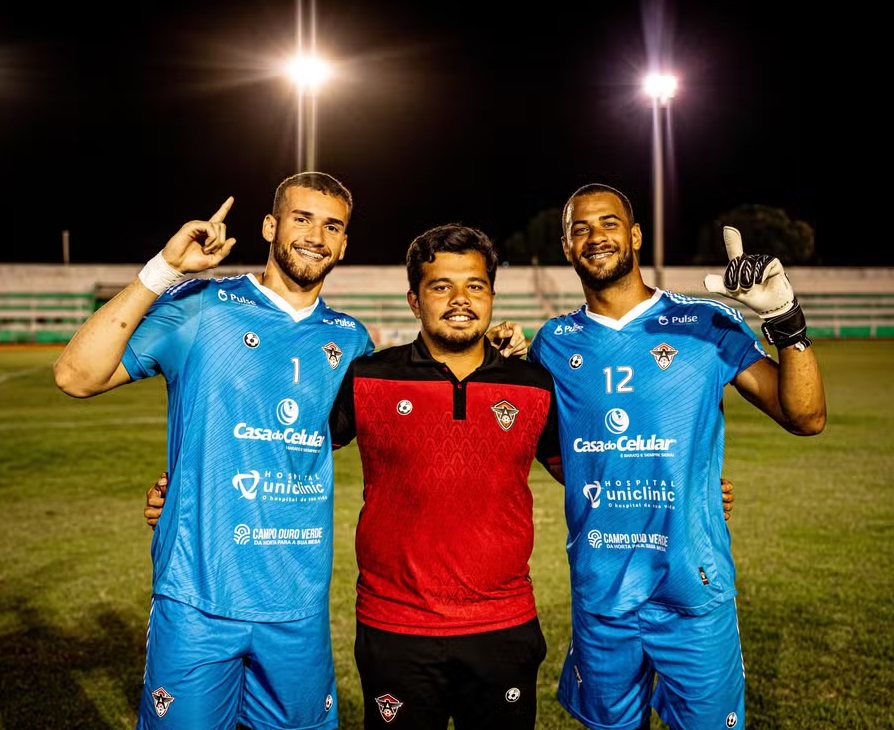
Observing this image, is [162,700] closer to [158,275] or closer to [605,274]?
[158,275]

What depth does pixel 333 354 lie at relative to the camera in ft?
9.71

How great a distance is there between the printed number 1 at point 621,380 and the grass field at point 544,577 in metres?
1.80

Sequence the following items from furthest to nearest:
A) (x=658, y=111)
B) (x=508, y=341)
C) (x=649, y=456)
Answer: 1. (x=658, y=111)
2. (x=508, y=341)
3. (x=649, y=456)

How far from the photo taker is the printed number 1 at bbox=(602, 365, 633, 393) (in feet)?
9.80

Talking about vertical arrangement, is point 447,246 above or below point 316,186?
below

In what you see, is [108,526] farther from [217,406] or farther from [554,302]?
[554,302]

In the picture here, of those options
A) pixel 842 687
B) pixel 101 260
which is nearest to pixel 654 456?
pixel 842 687

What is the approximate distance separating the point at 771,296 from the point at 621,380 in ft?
1.92

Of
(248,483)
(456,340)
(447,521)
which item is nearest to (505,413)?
(456,340)

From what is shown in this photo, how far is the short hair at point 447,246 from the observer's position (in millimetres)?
2986

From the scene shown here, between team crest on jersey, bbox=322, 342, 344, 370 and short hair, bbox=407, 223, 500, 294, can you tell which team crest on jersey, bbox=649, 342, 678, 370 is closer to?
short hair, bbox=407, 223, 500, 294

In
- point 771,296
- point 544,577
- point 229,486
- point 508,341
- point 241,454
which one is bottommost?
point 544,577

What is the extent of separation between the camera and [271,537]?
2.75 metres

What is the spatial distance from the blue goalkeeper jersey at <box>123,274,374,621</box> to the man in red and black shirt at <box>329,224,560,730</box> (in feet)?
0.55
